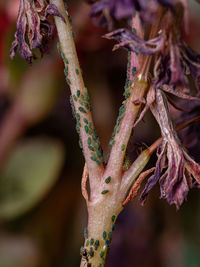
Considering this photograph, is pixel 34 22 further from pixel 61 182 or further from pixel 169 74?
pixel 61 182

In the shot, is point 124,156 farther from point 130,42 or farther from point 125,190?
point 130,42

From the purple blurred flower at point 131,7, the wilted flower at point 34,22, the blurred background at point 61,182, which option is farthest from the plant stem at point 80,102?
the blurred background at point 61,182

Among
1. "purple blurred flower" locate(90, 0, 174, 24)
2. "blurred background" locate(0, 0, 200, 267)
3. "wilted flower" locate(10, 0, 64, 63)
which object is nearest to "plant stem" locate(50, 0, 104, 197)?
"wilted flower" locate(10, 0, 64, 63)

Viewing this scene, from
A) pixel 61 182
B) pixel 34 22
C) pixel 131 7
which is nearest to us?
pixel 131 7

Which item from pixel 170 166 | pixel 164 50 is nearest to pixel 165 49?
pixel 164 50

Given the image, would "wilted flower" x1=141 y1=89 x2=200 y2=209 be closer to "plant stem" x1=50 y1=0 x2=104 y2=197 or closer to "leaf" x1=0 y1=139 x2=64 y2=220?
"plant stem" x1=50 y1=0 x2=104 y2=197

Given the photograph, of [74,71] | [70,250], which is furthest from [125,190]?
[70,250]
